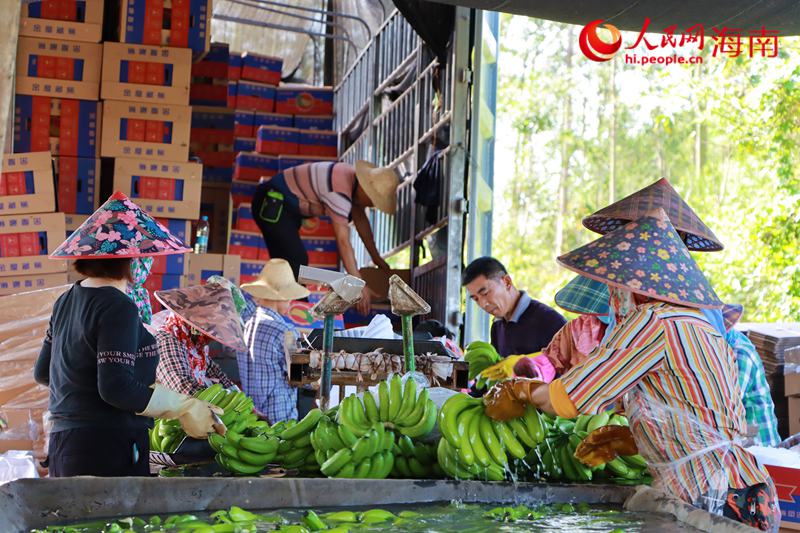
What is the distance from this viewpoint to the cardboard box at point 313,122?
1131cm

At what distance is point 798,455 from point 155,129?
507cm

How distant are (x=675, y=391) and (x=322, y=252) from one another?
7561 mm

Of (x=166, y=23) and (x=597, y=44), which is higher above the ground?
(x=166, y=23)

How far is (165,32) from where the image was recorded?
7.34 m

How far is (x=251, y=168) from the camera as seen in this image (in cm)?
1040

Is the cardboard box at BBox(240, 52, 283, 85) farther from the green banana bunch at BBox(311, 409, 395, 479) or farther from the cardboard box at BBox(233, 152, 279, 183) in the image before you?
the green banana bunch at BBox(311, 409, 395, 479)

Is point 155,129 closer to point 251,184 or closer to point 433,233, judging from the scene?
point 433,233

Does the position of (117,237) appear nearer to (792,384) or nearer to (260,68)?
(792,384)

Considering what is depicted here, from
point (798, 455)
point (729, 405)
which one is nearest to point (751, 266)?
point (798, 455)

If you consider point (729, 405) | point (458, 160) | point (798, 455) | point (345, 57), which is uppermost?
point (345, 57)

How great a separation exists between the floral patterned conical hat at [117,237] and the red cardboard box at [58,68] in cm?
374

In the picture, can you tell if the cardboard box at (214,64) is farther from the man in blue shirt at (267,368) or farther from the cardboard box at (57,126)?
the man in blue shirt at (267,368)

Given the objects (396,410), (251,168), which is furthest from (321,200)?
(396,410)

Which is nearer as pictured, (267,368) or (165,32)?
(267,368)
